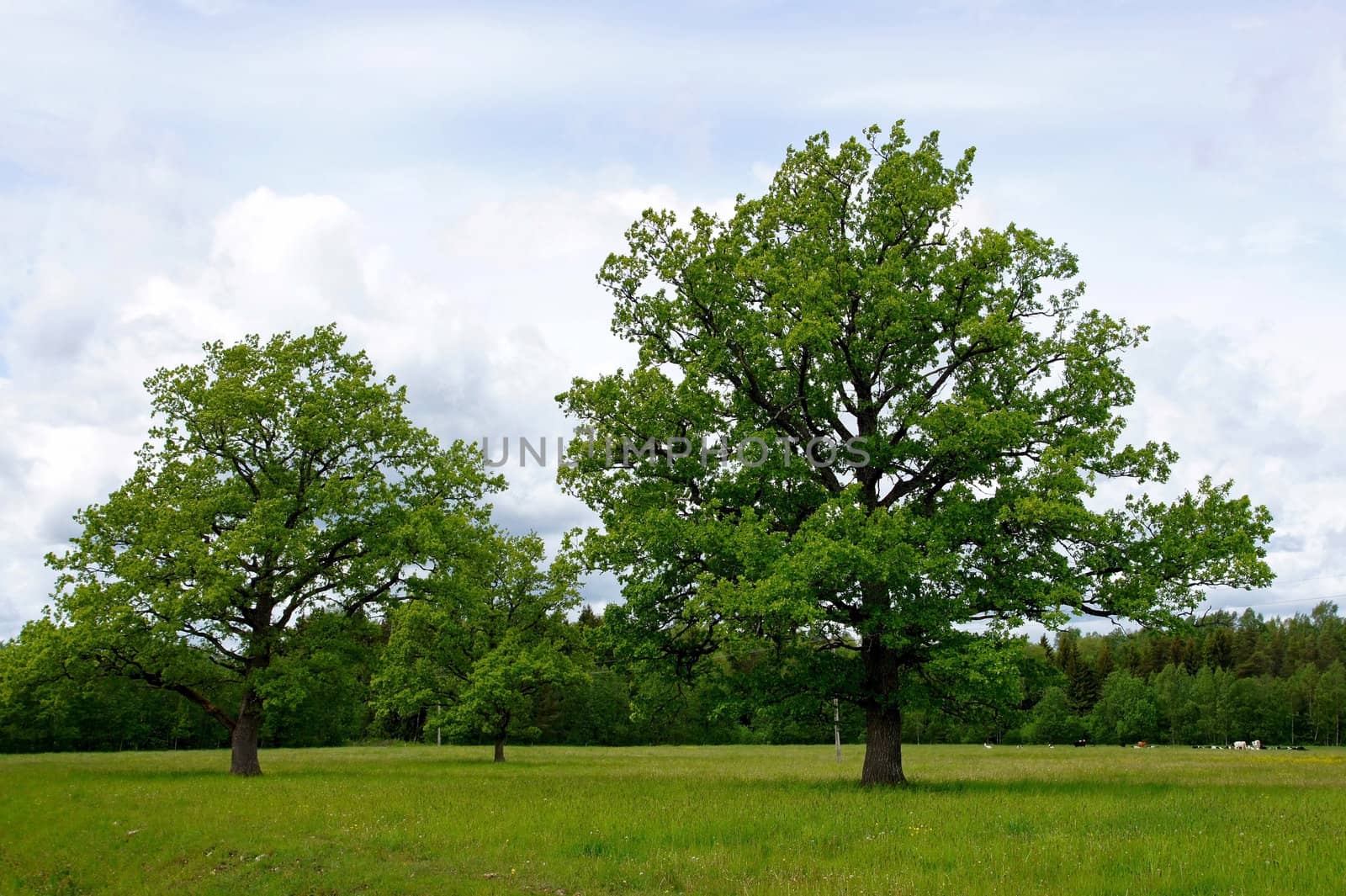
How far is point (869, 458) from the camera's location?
78.4 feet

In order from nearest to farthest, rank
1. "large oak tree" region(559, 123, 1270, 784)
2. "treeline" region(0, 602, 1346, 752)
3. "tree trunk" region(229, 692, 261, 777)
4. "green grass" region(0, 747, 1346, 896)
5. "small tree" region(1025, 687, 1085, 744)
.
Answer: "green grass" region(0, 747, 1346, 896) < "large oak tree" region(559, 123, 1270, 784) < "tree trunk" region(229, 692, 261, 777) < "treeline" region(0, 602, 1346, 752) < "small tree" region(1025, 687, 1085, 744)

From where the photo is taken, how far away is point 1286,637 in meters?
141

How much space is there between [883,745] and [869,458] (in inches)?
302

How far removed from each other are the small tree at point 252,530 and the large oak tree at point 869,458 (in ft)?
34.8

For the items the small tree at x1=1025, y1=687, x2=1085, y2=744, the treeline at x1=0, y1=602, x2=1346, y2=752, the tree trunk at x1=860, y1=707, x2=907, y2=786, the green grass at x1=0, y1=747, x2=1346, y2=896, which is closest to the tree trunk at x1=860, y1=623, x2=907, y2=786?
the tree trunk at x1=860, y1=707, x2=907, y2=786

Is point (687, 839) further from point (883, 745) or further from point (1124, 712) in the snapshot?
point (1124, 712)

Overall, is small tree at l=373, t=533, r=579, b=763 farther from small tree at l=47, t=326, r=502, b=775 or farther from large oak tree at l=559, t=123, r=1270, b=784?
large oak tree at l=559, t=123, r=1270, b=784

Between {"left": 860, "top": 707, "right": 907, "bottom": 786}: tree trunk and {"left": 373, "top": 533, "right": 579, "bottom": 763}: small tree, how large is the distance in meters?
23.5

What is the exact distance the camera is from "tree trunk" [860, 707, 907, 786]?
2397 cm

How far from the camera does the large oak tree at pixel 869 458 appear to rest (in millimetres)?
21391

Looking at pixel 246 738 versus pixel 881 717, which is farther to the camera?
pixel 246 738

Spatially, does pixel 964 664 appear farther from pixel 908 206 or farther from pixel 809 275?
pixel 908 206

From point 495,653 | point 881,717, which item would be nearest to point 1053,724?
point 495,653

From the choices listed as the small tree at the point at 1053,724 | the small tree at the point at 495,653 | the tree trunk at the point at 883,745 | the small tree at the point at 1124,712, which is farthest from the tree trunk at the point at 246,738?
the small tree at the point at 1124,712
